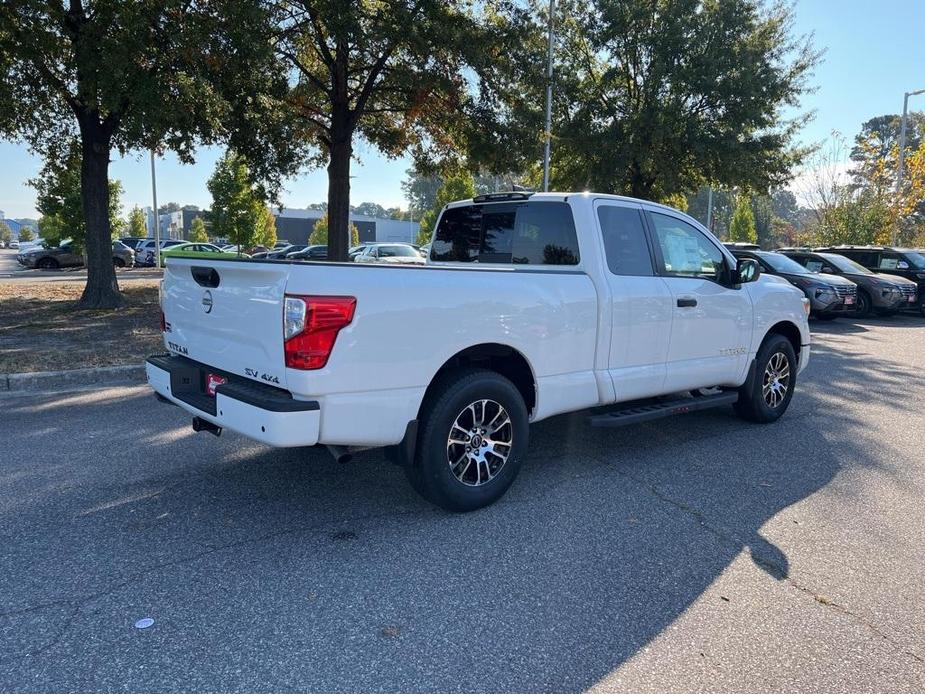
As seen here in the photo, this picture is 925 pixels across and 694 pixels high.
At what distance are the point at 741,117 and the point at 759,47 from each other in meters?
2.07

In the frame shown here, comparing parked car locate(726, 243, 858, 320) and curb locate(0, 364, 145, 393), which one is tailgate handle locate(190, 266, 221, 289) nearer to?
curb locate(0, 364, 145, 393)

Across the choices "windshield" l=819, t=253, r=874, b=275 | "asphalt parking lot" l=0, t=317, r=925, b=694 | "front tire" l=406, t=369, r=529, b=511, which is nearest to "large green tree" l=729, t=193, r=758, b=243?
"windshield" l=819, t=253, r=874, b=275

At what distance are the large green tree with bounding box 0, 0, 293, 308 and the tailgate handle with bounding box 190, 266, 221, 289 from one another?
24.6ft

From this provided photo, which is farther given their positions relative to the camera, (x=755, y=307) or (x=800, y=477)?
(x=755, y=307)

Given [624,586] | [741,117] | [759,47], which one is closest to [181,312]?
[624,586]

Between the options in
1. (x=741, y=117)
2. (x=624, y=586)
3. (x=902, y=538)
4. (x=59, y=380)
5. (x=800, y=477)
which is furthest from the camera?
(x=741, y=117)

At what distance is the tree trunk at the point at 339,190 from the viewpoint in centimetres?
1488

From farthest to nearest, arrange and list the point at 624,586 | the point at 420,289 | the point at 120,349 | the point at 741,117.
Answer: the point at 741,117
the point at 120,349
the point at 420,289
the point at 624,586

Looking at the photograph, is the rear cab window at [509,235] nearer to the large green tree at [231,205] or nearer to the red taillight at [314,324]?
the red taillight at [314,324]

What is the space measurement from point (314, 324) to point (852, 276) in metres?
17.3

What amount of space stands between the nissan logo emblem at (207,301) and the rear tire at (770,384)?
4623 mm

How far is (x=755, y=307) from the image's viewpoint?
5820mm

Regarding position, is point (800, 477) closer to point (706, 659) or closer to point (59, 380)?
point (706, 659)

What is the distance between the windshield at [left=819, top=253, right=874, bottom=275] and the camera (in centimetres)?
1695
